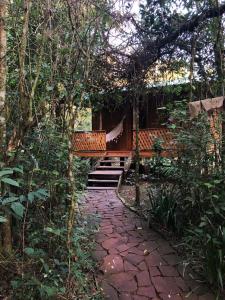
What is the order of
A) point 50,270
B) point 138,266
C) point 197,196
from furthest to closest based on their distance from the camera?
point 197,196, point 138,266, point 50,270

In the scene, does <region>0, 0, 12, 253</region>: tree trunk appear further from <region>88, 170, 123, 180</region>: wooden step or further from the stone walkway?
<region>88, 170, 123, 180</region>: wooden step

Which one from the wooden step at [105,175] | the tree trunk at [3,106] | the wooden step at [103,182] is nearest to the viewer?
the tree trunk at [3,106]

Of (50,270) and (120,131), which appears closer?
(50,270)

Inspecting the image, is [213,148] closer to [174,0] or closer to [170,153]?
[170,153]

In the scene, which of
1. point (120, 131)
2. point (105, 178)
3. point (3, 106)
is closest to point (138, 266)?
point (3, 106)

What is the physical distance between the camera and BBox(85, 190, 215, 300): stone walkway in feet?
11.4

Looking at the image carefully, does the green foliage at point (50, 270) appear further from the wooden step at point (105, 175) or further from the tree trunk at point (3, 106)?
the wooden step at point (105, 175)

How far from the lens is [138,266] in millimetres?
4066

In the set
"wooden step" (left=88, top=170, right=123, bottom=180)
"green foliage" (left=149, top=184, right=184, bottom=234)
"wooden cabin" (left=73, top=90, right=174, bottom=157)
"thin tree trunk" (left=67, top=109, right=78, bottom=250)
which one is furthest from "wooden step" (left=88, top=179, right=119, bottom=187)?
"thin tree trunk" (left=67, top=109, right=78, bottom=250)

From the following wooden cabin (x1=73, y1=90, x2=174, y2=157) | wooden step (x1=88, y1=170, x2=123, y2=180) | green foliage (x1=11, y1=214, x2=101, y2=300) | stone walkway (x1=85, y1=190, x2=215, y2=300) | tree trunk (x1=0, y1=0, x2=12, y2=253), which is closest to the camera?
green foliage (x1=11, y1=214, x2=101, y2=300)

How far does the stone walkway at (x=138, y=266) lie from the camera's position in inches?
137

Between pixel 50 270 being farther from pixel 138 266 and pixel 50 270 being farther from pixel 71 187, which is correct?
pixel 138 266

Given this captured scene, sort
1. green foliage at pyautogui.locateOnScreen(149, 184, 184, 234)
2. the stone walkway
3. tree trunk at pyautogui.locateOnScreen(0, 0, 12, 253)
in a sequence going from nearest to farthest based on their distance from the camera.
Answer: tree trunk at pyautogui.locateOnScreen(0, 0, 12, 253) → the stone walkway → green foliage at pyautogui.locateOnScreen(149, 184, 184, 234)

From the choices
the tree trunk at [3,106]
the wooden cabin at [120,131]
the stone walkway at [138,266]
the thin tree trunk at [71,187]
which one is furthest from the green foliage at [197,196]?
the wooden cabin at [120,131]
